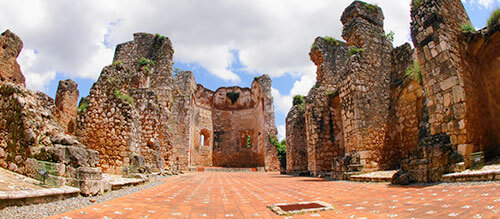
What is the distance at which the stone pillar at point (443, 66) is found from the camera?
602cm

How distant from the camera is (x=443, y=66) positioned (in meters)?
6.47

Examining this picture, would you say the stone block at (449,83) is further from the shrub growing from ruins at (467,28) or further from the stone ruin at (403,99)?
the shrub growing from ruins at (467,28)

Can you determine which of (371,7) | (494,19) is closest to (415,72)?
(494,19)

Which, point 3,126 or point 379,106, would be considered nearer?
point 3,126

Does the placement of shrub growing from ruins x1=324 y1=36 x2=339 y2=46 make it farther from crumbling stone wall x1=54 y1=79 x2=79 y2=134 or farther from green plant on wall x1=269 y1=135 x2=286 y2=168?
crumbling stone wall x1=54 y1=79 x2=79 y2=134

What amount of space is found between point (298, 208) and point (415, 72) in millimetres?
7593

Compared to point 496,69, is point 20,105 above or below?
below

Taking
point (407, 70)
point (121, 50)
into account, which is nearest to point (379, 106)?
point (407, 70)

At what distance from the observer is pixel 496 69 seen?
687 centimetres

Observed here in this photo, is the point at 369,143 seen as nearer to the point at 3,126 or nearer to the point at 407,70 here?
the point at 407,70

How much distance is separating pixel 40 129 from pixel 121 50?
13.1m

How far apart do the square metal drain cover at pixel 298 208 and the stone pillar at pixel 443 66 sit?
3962mm

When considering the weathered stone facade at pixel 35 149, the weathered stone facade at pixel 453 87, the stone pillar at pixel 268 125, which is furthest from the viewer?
the stone pillar at pixel 268 125

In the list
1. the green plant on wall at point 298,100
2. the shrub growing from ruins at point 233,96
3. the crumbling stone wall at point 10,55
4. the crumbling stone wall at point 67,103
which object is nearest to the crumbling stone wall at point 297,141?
the green plant on wall at point 298,100
